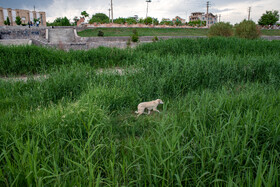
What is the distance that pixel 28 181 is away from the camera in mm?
1772

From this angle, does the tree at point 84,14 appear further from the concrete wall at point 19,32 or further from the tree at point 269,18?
the tree at point 269,18

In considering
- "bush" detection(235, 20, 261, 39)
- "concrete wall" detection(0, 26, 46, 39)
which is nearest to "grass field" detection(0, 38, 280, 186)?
"bush" detection(235, 20, 261, 39)

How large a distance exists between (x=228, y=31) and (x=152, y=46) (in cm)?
1180

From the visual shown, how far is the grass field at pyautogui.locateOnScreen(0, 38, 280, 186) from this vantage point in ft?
6.45

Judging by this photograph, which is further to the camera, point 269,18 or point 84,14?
point 84,14

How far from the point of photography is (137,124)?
10.7ft

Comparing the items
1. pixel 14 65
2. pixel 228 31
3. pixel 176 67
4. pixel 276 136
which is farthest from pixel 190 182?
pixel 228 31

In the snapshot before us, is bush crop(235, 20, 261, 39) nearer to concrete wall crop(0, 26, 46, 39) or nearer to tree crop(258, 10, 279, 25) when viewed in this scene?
concrete wall crop(0, 26, 46, 39)

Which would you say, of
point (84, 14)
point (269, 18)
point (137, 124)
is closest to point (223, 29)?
point (137, 124)

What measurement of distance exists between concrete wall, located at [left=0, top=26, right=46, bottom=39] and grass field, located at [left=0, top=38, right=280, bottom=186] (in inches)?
880

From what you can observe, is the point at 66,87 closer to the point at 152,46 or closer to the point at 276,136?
the point at 276,136

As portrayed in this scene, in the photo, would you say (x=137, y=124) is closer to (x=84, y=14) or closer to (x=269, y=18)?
(x=269, y=18)

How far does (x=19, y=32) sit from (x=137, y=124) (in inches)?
1139

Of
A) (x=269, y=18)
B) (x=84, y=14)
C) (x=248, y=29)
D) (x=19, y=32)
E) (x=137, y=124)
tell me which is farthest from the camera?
(x=84, y=14)
